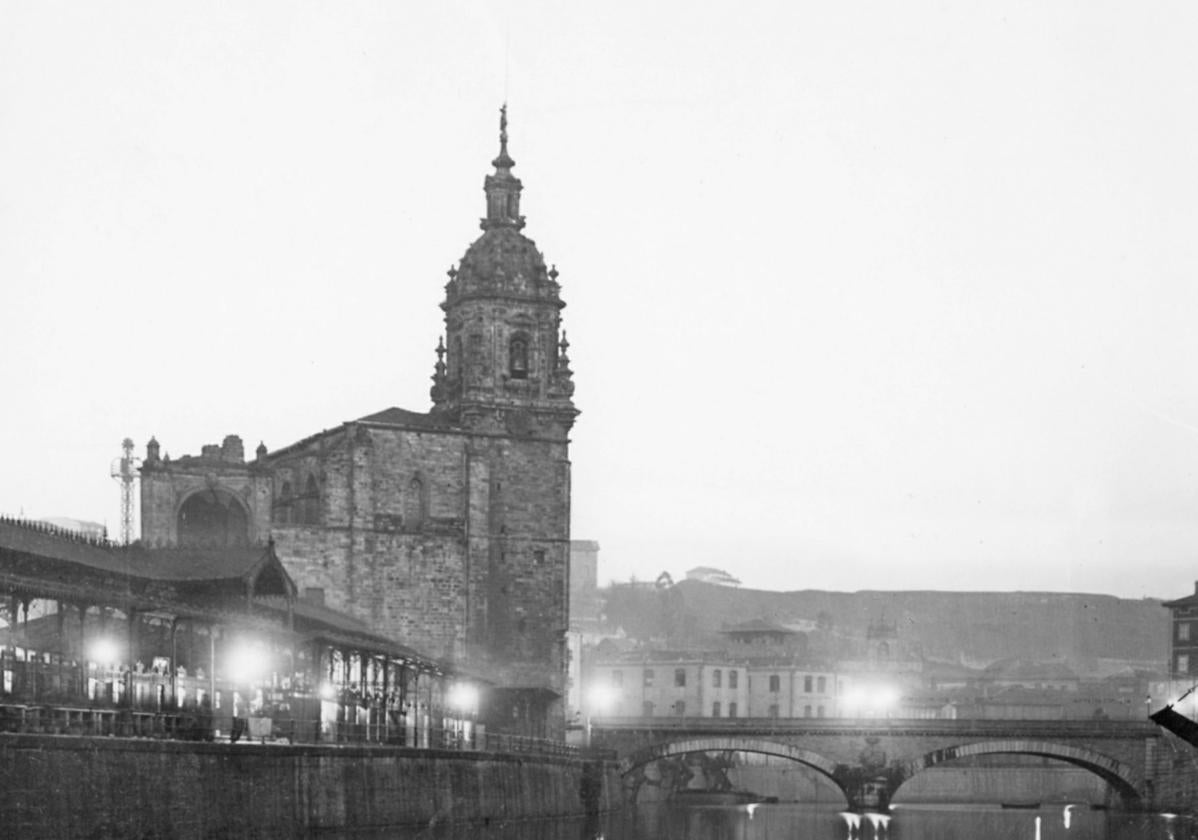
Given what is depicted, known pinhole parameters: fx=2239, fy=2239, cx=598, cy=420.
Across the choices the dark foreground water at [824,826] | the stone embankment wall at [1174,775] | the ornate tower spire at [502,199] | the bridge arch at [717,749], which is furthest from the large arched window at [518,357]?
the stone embankment wall at [1174,775]

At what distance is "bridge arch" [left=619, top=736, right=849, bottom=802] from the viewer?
288ft

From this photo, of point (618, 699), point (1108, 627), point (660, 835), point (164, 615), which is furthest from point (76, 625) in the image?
point (1108, 627)

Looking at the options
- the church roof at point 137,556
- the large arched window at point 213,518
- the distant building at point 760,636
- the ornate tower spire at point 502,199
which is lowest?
the distant building at point 760,636

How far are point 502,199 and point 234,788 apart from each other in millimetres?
42823

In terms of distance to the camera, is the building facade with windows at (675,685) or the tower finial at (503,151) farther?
the building facade with windows at (675,685)

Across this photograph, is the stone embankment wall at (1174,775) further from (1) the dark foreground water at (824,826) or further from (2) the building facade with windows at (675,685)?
(2) the building facade with windows at (675,685)

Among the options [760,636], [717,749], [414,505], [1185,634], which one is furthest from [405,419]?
[760,636]

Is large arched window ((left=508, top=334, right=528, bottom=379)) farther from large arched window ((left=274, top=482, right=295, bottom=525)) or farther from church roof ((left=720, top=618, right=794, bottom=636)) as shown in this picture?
church roof ((left=720, top=618, right=794, bottom=636))

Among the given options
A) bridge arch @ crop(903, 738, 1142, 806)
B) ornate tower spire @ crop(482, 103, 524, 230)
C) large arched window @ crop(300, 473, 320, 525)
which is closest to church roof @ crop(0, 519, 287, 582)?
large arched window @ crop(300, 473, 320, 525)

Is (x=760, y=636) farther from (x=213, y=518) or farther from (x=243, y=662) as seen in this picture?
(x=243, y=662)

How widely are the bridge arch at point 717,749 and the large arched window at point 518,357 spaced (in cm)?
1559

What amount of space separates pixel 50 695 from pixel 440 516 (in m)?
34.5

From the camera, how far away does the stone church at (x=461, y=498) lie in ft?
260

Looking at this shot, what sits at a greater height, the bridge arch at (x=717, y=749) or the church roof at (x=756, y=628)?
the church roof at (x=756, y=628)
